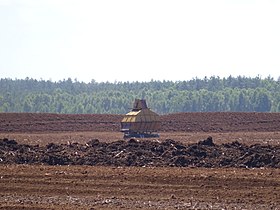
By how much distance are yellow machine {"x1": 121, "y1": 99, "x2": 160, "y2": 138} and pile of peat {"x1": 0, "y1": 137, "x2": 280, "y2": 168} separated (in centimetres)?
1771

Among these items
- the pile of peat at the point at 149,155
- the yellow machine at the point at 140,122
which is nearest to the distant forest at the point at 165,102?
the yellow machine at the point at 140,122

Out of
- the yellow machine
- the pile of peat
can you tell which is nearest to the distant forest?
the yellow machine

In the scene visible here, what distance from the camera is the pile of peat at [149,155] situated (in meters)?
27.3

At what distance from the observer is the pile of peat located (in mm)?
27344

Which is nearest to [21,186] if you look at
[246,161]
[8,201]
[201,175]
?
[8,201]

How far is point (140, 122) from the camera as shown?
49.2m

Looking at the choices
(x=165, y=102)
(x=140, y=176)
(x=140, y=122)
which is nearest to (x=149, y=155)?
(x=140, y=176)

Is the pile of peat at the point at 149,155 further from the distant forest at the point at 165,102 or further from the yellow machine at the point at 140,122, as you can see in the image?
the distant forest at the point at 165,102

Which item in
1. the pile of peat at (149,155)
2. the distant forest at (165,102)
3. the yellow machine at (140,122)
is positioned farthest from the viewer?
the distant forest at (165,102)

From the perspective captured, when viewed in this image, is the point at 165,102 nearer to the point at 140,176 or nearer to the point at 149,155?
the point at 149,155

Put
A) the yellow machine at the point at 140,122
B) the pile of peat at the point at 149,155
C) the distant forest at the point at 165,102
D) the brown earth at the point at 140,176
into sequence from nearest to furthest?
the brown earth at the point at 140,176
the pile of peat at the point at 149,155
the yellow machine at the point at 140,122
the distant forest at the point at 165,102

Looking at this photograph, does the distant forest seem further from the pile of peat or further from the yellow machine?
the pile of peat

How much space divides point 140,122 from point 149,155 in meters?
20.0

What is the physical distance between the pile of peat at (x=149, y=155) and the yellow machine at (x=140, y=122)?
17715 mm
